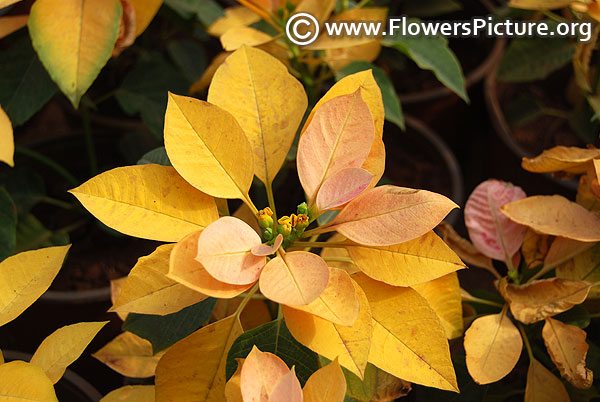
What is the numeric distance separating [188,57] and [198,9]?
0.81ft

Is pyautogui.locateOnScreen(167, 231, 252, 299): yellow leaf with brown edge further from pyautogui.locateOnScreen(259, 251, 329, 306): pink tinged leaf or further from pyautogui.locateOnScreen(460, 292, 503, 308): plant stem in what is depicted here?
pyautogui.locateOnScreen(460, 292, 503, 308): plant stem

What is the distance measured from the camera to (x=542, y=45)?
1167 mm

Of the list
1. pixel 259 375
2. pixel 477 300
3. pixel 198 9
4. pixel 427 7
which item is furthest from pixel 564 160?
pixel 427 7

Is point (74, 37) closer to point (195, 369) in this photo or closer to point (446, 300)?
point (195, 369)

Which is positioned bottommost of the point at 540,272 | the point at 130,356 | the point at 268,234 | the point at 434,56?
the point at 130,356

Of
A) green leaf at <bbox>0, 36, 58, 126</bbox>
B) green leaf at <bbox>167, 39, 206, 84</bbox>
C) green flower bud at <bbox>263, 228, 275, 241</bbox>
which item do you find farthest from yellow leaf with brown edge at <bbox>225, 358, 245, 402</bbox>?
green leaf at <bbox>167, 39, 206, 84</bbox>

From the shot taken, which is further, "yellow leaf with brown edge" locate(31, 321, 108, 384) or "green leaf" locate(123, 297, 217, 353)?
"green leaf" locate(123, 297, 217, 353)

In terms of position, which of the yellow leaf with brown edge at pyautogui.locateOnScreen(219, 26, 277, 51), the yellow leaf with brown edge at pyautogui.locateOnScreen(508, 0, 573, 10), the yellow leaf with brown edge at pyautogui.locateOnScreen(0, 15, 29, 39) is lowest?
the yellow leaf with brown edge at pyautogui.locateOnScreen(219, 26, 277, 51)

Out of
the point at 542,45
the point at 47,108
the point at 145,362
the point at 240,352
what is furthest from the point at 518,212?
the point at 47,108

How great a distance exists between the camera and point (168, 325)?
67 cm

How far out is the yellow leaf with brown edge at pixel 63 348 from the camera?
21.3 inches

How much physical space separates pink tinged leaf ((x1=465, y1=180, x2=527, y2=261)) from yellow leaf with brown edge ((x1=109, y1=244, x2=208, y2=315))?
1.19 ft

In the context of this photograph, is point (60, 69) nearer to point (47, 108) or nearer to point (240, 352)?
point (240, 352)

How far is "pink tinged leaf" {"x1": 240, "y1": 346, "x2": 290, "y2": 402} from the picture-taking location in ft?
1.60
